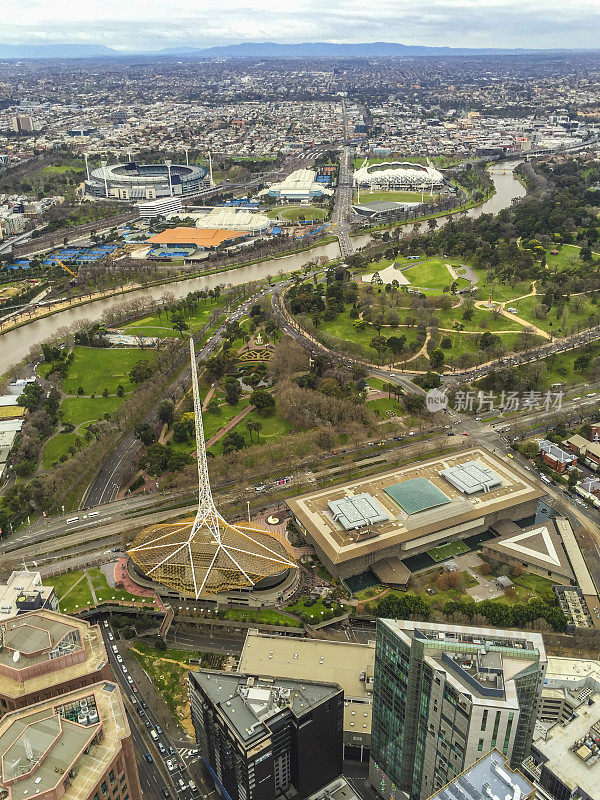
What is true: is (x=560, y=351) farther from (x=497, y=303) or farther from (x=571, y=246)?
(x=571, y=246)

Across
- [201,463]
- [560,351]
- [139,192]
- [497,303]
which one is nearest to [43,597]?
[201,463]

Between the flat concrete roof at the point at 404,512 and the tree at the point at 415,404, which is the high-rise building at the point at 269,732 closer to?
the flat concrete roof at the point at 404,512

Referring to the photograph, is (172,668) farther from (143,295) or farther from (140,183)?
(140,183)

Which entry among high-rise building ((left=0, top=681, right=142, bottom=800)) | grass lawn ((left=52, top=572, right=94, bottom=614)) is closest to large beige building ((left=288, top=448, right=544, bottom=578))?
grass lawn ((left=52, top=572, right=94, bottom=614))

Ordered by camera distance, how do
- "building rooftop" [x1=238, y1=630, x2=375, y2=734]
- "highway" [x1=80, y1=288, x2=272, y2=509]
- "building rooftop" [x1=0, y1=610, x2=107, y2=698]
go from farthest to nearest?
"highway" [x1=80, y1=288, x2=272, y2=509]
"building rooftop" [x1=238, y1=630, x2=375, y2=734]
"building rooftop" [x1=0, y1=610, x2=107, y2=698]

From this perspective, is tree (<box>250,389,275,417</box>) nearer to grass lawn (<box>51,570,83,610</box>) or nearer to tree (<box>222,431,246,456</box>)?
tree (<box>222,431,246,456</box>)
